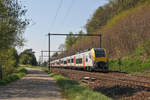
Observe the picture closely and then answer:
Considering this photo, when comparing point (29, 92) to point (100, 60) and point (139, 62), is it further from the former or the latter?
point (139, 62)

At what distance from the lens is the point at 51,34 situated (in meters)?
40.4

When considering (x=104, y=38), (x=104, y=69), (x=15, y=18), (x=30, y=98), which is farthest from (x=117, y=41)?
(x=30, y=98)

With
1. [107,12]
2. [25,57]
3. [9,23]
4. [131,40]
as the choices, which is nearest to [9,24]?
[9,23]

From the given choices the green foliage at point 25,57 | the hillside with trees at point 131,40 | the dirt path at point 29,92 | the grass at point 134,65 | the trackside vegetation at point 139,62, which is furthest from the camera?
the green foliage at point 25,57

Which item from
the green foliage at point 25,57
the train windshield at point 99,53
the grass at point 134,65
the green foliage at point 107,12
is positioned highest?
the green foliage at point 107,12

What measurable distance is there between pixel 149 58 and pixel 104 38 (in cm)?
2166

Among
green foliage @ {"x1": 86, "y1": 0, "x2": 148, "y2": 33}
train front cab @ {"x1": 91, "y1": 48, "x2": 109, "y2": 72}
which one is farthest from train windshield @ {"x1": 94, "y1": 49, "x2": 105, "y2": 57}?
green foliage @ {"x1": 86, "y1": 0, "x2": 148, "y2": 33}

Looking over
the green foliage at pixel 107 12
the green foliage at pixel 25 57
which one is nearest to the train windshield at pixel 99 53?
the green foliage at pixel 107 12

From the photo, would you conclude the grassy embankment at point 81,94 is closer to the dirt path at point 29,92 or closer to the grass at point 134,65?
the dirt path at point 29,92

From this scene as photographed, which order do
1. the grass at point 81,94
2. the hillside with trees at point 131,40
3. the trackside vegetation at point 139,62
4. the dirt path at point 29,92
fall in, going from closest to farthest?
the grass at point 81,94, the dirt path at point 29,92, the trackside vegetation at point 139,62, the hillside with trees at point 131,40

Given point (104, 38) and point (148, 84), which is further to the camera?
point (104, 38)

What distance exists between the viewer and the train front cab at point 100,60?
2988cm

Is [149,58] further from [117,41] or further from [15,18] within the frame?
[15,18]

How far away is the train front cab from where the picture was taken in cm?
2988
